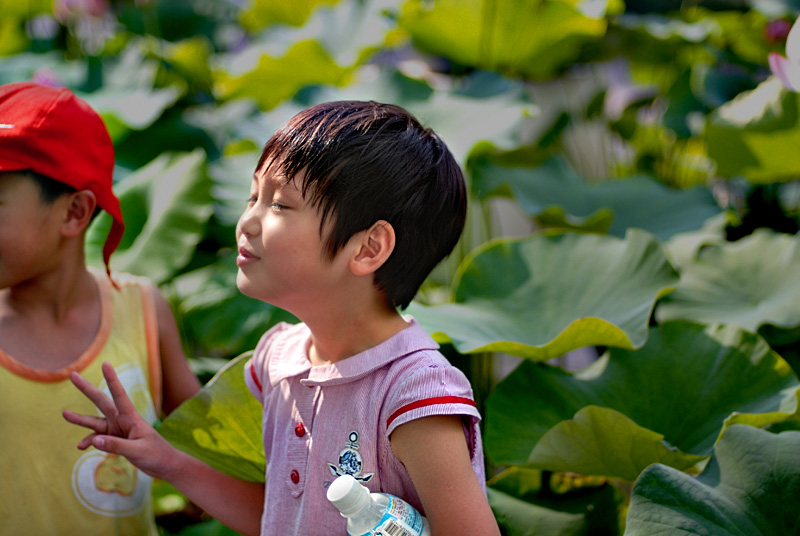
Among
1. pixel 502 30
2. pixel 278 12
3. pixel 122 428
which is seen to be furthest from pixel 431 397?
pixel 278 12

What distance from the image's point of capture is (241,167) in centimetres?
150

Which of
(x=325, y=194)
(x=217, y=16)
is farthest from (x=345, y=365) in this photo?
(x=217, y=16)

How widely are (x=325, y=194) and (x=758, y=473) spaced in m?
0.49

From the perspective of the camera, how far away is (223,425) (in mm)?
828

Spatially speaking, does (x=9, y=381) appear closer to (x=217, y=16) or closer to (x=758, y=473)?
(x=758, y=473)

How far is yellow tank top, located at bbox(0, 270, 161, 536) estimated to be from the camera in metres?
0.81

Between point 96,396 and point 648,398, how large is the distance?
2.15ft

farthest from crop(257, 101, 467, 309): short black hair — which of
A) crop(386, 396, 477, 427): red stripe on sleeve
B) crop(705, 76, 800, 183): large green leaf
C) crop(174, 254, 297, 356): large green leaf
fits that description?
crop(705, 76, 800, 183): large green leaf

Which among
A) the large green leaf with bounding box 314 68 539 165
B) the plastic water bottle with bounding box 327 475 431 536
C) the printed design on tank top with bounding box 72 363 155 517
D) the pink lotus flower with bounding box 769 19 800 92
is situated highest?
the pink lotus flower with bounding box 769 19 800 92

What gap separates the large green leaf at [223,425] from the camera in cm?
82

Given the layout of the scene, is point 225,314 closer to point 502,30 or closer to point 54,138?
point 54,138

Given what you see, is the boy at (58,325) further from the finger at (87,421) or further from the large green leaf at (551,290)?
the large green leaf at (551,290)

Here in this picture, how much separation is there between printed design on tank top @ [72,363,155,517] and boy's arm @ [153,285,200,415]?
4cm

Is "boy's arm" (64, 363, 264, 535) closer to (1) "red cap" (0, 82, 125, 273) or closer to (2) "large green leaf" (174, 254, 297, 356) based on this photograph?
(1) "red cap" (0, 82, 125, 273)
